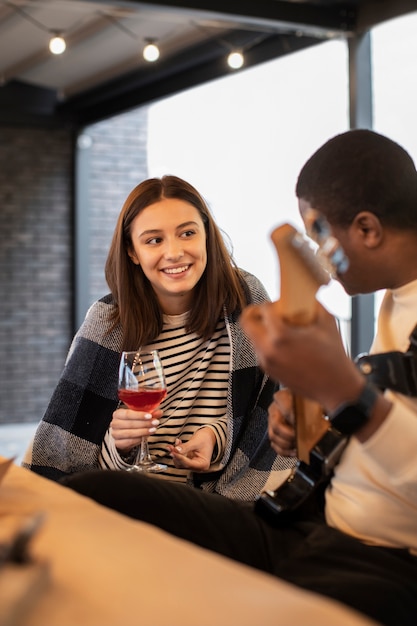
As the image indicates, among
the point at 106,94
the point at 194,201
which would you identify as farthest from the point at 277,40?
the point at 194,201

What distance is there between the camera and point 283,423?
169 cm

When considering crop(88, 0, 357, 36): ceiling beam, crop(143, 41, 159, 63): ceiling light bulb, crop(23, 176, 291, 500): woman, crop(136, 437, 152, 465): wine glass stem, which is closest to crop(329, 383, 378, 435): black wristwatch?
crop(136, 437, 152, 465): wine glass stem

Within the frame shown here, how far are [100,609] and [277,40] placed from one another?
18.0ft

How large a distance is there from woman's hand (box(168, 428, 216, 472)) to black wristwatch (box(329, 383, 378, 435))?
3.02 feet

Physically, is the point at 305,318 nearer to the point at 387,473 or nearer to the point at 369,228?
the point at 387,473

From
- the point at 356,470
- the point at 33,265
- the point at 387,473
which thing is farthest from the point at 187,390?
the point at 33,265

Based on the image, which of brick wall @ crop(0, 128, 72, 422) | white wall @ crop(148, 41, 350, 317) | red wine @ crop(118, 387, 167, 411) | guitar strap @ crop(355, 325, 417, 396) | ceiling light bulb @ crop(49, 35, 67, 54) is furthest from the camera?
brick wall @ crop(0, 128, 72, 422)

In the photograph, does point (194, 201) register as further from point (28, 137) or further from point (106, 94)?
point (28, 137)

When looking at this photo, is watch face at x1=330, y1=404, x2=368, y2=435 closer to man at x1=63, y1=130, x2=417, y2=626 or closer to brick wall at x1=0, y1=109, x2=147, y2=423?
man at x1=63, y1=130, x2=417, y2=626

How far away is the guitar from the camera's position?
1.21 metres

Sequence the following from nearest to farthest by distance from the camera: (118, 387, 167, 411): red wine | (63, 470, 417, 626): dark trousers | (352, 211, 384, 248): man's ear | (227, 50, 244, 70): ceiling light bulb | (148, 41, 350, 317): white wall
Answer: (63, 470, 417, 626): dark trousers
(352, 211, 384, 248): man's ear
(118, 387, 167, 411): red wine
(227, 50, 244, 70): ceiling light bulb
(148, 41, 350, 317): white wall

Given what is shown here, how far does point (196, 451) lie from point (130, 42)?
4.97 meters

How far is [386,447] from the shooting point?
136 cm

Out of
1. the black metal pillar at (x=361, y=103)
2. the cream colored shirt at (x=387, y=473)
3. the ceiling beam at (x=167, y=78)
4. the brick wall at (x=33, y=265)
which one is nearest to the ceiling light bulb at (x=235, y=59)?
the ceiling beam at (x=167, y=78)
